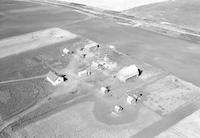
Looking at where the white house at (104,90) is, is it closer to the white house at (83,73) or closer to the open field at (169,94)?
the white house at (83,73)

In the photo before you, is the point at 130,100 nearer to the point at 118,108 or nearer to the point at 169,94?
the point at 118,108

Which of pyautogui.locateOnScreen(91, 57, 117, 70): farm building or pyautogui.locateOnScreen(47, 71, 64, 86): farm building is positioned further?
pyautogui.locateOnScreen(91, 57, 117, 70): farm building

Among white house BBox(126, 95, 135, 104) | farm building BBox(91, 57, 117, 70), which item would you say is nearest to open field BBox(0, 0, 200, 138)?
white house BBox(126, 95, 135, 104)

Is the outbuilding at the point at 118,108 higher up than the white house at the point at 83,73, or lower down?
lower down

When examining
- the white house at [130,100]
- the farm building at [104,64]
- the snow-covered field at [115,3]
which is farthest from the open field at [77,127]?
the snow-covered field at [115,3]

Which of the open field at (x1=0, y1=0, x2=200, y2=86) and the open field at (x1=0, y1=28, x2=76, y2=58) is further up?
the open field at (x1=0, y1=0, x2=200, y2=86)

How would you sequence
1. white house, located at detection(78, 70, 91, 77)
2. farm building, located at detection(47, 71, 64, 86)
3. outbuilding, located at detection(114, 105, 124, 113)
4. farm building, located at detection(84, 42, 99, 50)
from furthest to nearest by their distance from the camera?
farm building, located at detection(84, 42, 99, 50) < white house, located at detection(78, 70, 91, 77) < farm building, located at detection(47, 71, 64, 86) < outbuilding, located at detection(114, 105, 124, 113)

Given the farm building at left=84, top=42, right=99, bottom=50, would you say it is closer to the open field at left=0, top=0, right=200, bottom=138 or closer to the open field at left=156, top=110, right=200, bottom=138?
the open field at left=0, top=0, right=200, bottom=138

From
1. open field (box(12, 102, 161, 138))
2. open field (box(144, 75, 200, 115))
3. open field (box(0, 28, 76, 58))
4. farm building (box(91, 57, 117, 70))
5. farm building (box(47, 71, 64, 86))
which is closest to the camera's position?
open field (box(12, 102, 161, 138))

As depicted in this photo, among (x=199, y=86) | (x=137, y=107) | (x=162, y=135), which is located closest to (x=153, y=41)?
(x=199, y=86)

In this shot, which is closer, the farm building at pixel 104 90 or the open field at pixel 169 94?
the open field at pixel 169 94
